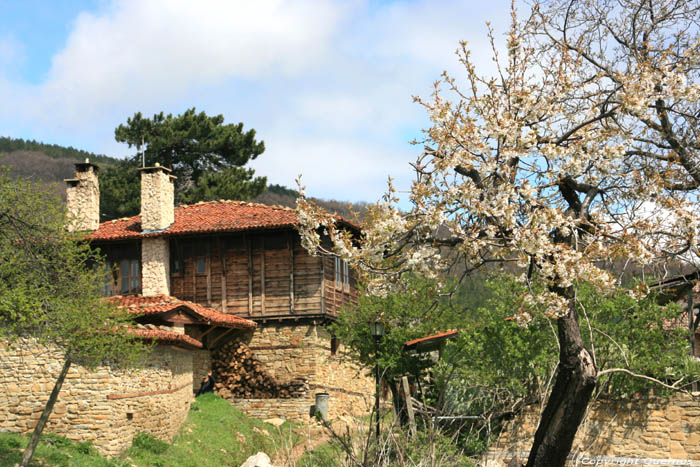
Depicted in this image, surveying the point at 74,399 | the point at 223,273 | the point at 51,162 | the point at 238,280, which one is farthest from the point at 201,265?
the point at 51,162

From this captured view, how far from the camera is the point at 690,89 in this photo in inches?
315

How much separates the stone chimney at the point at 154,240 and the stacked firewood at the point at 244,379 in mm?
2746

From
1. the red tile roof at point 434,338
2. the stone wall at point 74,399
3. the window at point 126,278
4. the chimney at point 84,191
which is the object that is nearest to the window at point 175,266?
the window at point 126,278

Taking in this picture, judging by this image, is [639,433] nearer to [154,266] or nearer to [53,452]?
[53,452]

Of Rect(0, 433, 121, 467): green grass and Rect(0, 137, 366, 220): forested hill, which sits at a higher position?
Rect(0, 137, 366, 220): forested hill

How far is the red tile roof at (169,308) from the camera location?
16.2 metres

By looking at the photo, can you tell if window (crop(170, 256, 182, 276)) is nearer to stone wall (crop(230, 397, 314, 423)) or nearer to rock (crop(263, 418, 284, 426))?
stone wall (crop(230, 397, 314, 423))

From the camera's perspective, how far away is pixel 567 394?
8.12m

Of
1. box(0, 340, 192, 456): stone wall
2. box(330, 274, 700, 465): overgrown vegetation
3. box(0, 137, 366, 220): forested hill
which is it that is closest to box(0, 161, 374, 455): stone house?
box(0, 340, 192, 456): stone wall

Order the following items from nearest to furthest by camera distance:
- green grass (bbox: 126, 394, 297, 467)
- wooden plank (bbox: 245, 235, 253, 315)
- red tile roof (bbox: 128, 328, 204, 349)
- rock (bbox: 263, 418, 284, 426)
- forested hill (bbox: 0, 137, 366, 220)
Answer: green grass (bbox: 126, 394, 297, 467)
red tile roof (bbox: 128, 328, 204, 349)
rock (bbox: 263, 418, 284, 426)
wooden plank (bbox: 245, 235, 253, 315)
forested hill (bbox: 0, 137, 366, 220)

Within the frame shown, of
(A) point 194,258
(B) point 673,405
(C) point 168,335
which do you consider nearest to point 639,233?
(B) point 673,405

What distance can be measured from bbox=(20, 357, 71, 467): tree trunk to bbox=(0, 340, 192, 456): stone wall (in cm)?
61

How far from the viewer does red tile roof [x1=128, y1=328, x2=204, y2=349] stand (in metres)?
14.0

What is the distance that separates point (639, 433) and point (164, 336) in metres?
9.29
